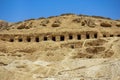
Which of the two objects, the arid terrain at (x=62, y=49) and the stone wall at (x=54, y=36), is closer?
the arid terrain at (x=62, y=49)

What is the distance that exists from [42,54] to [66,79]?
53.4 ft

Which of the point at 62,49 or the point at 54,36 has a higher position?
the point at 54,36

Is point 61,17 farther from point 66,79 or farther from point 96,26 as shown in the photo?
point 66,79

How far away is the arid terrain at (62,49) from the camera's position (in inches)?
958

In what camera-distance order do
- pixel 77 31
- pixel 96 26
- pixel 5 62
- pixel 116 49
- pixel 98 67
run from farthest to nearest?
1. pixel 96 26
2. pixel 77 31
3. pixel 116 49
4. pixel 5 62
5. pixel 98 67

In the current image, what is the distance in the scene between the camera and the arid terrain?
24.3 meters

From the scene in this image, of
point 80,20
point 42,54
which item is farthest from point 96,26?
point 42,54

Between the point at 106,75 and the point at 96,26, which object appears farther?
the point at 96,26

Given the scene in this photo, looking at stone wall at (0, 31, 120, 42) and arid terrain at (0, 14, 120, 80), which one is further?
stone wall at (0, 31, 120, 42)

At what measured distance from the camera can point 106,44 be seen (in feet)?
126

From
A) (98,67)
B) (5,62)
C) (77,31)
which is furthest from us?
(77,31)

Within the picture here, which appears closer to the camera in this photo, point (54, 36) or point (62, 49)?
point (62, 49)

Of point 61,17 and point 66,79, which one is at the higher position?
point 61,17

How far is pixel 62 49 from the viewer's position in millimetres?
40438
